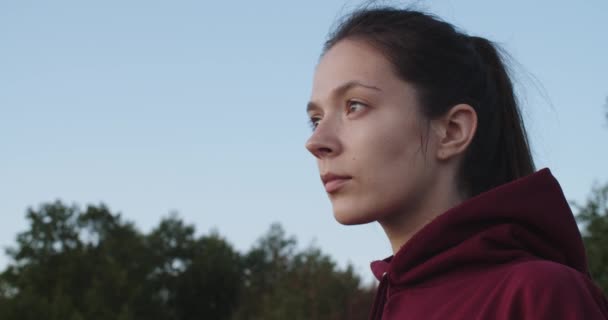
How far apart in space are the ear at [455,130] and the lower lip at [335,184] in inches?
11.7

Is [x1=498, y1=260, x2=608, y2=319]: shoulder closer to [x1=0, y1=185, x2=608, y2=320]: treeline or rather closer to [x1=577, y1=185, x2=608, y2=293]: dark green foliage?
[x1=577, y1=185, x2=608, y2=293]: dark green foliage

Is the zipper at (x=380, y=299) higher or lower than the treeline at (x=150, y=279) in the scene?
lower

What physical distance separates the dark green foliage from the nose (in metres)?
16.7

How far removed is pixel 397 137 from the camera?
8.64ft

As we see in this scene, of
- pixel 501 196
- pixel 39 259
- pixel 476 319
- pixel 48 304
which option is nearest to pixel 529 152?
pixel 501 196

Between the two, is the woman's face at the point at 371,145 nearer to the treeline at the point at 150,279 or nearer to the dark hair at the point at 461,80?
the dark hair at the point at 461,80

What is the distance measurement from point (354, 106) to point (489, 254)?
0.63m

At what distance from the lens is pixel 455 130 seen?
276cm

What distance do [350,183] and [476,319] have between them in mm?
571

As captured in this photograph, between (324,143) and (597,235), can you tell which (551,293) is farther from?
(597,235)

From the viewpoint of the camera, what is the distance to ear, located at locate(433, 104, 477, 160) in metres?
2.71

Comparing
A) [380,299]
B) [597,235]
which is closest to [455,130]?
[380,299]

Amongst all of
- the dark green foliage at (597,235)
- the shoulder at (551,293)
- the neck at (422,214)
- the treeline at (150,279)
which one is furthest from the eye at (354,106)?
the treeline at (150,279)

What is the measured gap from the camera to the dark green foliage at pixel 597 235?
61.7 ft
